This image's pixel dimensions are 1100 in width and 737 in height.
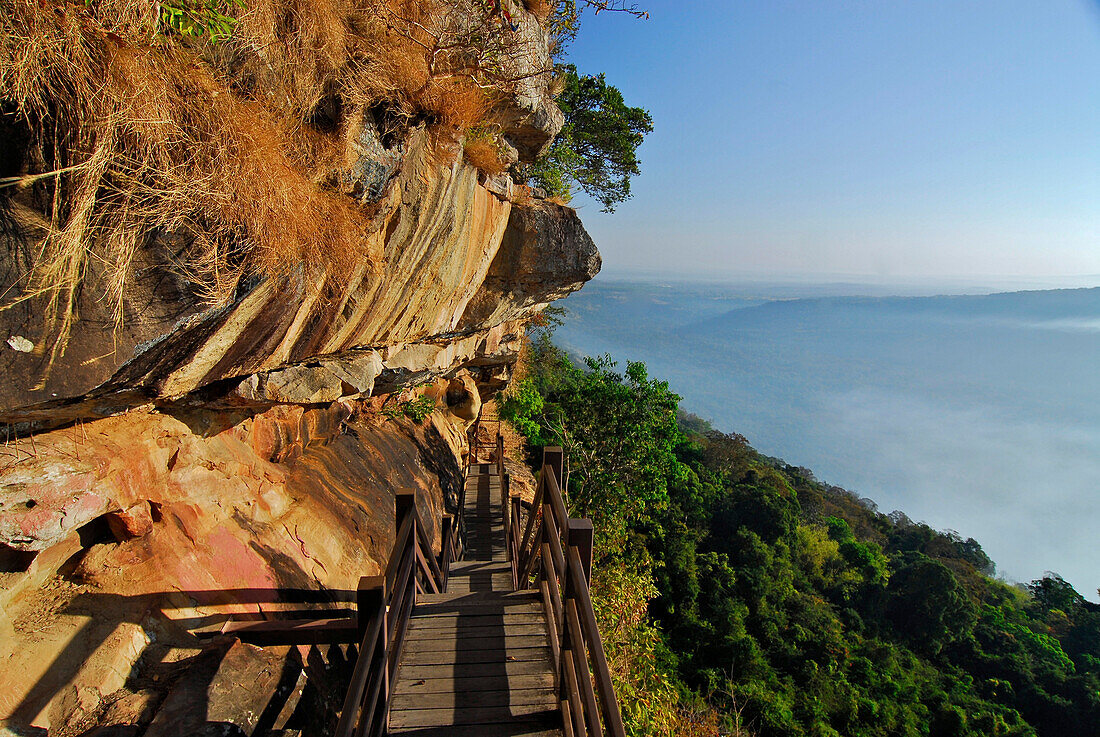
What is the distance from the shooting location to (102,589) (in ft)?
11.2

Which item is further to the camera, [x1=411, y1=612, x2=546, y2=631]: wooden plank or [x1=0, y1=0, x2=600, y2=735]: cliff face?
[x1=411, y1=612, x2=546, y2=631]: wooden plank

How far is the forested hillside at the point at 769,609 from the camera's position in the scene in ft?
46.3

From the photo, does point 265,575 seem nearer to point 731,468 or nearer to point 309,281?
point 309,281

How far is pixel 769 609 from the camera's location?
2423 cm

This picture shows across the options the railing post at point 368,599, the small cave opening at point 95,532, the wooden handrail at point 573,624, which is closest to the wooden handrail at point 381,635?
the railing post at point 368,599

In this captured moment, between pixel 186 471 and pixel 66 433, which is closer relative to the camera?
pixel 66 433

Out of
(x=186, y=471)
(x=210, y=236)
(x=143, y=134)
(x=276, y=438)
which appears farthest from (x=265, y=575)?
(x=143, y=134)

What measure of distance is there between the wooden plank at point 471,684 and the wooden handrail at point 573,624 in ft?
0.43

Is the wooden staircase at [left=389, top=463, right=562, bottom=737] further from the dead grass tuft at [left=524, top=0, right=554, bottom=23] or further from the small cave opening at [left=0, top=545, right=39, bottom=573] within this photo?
the dead grass tuft at [left=524, top=0, right=554, bottom=23]

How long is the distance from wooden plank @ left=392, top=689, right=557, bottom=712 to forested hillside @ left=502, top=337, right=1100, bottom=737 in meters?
5.48

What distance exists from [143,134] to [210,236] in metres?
0.65

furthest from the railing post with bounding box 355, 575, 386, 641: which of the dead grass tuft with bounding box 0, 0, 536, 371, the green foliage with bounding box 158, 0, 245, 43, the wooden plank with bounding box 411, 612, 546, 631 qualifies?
the green foliage with bounding box 158, 0, 245, 43

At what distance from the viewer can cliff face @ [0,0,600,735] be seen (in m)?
2.85

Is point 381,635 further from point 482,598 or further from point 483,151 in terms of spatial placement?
point 483,151
